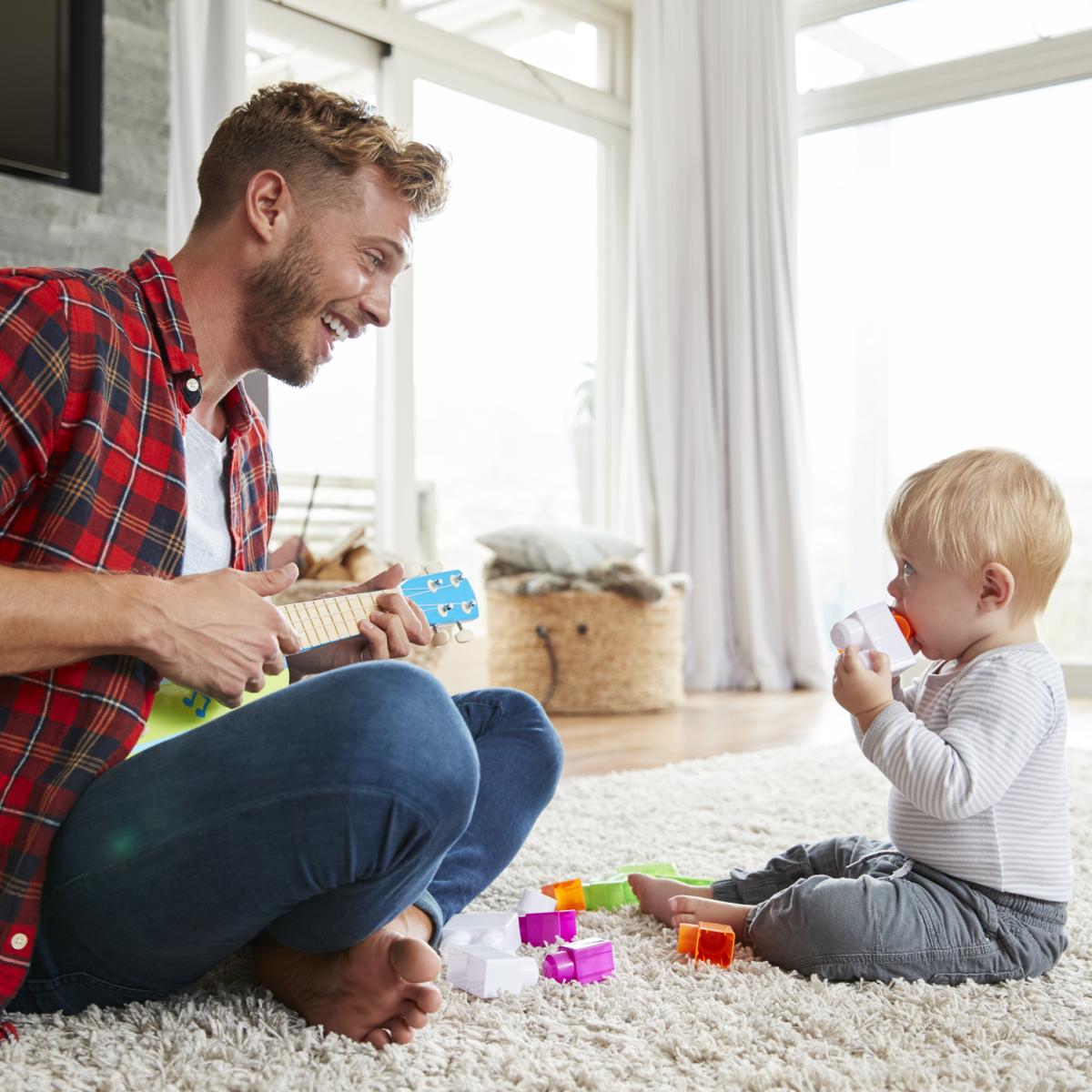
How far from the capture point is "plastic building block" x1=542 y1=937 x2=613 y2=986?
1.23 meters

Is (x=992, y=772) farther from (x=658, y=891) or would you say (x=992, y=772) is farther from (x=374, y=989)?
(x=374, y=989)

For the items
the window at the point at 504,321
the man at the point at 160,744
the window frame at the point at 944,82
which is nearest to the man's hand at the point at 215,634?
the man at the point at 160,744

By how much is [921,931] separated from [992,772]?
0.18 m

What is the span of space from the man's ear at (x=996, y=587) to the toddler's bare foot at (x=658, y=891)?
0.49 m

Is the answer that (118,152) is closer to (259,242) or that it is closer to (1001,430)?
(259,242)

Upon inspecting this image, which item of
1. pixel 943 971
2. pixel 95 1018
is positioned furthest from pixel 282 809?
pixel 943 971

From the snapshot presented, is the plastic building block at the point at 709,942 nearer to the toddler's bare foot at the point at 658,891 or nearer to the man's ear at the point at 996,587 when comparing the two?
the toddler's bare foot at the point at 658,891

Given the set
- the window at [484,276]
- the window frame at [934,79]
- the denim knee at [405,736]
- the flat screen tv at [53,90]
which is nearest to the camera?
the denim knee at [405,736]

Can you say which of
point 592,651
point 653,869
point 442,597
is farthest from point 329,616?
point 592,651

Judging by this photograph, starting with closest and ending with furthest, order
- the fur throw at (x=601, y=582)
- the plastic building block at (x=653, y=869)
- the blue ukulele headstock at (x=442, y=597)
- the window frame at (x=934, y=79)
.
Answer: the blue ukulele headstock at (x=442, y=597)
the plastic building block at (x=653, y=869)
the fur throw at (x=601, y=582)
the window frame at (x=934, y=79)

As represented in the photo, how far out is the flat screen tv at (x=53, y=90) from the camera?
7.77 ft

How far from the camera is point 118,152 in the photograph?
8.39 ft

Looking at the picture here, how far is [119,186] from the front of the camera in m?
2.56

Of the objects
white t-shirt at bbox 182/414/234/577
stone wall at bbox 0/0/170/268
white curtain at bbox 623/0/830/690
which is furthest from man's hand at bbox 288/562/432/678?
white curtain at bbox 623/0/830/690
